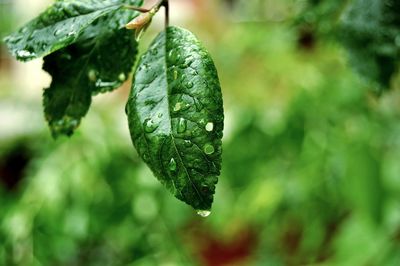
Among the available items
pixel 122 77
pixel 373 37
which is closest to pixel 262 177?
pixel 373 37

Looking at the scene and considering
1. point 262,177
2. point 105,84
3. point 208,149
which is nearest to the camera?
point 208,149

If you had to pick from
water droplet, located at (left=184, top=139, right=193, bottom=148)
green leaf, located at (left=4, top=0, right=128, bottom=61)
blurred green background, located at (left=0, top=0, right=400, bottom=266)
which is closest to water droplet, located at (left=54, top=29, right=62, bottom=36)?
green leaf, located at (left=4, top=0, right=128, bottom=61)

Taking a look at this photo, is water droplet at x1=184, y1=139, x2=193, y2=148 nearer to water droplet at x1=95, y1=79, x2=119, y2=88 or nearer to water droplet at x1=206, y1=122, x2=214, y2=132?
water droplet at x1=206, y1=122, x2=214, y2=132

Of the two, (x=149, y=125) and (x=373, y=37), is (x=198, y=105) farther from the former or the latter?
→ (x=373, y=37)

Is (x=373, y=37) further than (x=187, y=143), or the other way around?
(x=373, y=37)

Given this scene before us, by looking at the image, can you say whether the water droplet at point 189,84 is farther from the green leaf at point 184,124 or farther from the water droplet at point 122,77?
the water droplet at point 122,77

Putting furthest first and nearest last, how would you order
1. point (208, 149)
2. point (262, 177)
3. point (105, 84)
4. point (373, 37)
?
point (262, 177) < point (373, 37) < point (105, 84) < point (208, 149)

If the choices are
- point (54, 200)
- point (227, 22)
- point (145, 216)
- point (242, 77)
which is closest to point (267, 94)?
point (242, 77)
